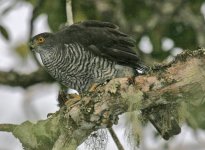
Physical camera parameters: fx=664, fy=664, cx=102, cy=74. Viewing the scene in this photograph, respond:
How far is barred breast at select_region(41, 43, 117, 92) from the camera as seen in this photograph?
6.09 m

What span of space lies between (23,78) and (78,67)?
1.47 m

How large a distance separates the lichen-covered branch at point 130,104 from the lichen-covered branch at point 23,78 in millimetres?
2127

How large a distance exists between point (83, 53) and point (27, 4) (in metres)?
1.61

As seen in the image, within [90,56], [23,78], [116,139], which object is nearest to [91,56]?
[90,56]

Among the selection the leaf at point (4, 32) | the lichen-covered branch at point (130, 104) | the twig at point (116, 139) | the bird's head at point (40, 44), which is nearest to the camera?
the lichen-covered branch at point (130, 104)

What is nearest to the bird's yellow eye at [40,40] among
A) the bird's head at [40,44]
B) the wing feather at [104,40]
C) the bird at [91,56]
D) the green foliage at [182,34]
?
the bird's head at [40,44]

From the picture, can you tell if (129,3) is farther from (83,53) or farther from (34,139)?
(34,139)

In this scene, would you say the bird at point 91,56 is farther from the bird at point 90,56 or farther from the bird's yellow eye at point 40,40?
the bird's yellow eye at point 40,40

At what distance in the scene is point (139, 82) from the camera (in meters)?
4.80

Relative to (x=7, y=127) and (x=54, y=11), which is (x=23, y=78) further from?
(x=7, y=127)

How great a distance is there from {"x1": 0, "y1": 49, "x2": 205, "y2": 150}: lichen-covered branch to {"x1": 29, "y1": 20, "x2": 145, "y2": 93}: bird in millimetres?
883

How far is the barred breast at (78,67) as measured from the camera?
20.0ft

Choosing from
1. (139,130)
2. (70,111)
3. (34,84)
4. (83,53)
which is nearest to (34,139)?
(70,111)

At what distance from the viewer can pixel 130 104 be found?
477 centimetres
